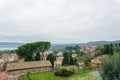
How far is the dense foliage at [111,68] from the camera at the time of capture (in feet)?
72.7

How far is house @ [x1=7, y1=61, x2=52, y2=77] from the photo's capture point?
147ft

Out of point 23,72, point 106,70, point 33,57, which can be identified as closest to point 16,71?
point 23,72

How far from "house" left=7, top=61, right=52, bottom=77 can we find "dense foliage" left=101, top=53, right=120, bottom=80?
24.9 metres

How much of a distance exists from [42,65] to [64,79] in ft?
37.8

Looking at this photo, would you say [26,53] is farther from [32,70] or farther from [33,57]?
[32,70]

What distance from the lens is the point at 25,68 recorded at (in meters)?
46.4

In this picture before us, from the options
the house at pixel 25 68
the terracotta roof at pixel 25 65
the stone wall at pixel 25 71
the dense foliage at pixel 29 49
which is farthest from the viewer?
the dense foliage at pixel 29 49

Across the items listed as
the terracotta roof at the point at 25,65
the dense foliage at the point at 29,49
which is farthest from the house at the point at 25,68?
the dense foliage at the point at 29,49

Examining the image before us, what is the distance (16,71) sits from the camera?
148 feet

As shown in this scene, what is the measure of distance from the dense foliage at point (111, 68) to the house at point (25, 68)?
81.8ft

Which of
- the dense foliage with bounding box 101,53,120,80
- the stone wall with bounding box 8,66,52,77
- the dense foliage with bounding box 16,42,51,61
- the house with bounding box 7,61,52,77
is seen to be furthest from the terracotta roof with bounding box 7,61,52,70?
the dense foliage with bounding box 101,53,120,80

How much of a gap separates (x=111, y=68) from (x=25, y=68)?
2712 centimetres

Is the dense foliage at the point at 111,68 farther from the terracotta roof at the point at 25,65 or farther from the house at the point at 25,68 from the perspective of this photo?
the terracotta roof at the point at 25,65

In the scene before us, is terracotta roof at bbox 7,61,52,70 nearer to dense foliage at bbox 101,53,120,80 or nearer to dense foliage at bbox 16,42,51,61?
dense foliage at bbox 16,42,51,61
